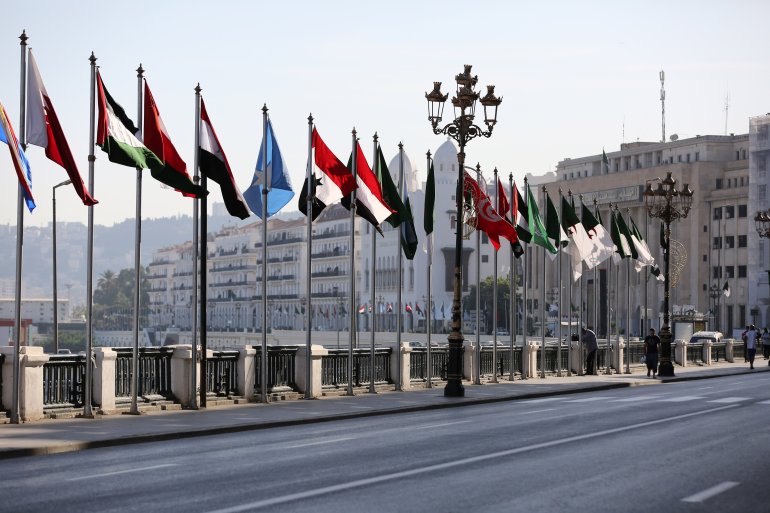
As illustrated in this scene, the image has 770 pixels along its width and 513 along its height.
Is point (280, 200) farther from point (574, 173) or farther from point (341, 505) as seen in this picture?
point (574, 173)

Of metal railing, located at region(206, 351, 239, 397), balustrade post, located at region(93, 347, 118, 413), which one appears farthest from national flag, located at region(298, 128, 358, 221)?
balustrade post, located at region(93, 347, 118, 413)

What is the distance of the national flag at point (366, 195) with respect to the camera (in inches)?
1431

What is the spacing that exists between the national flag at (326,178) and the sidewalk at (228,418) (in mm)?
4835

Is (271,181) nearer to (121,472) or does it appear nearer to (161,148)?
(161,148)

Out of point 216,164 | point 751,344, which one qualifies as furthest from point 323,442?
point 751,344

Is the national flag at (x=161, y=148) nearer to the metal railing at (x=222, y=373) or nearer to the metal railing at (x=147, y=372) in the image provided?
the metal railing at (x=147, y=372)

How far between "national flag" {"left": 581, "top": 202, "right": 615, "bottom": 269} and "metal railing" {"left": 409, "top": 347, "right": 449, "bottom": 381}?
8099mm

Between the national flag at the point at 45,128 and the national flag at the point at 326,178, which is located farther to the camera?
the national flag at the point at 326,178

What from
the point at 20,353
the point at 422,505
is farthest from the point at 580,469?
the point at 20,353

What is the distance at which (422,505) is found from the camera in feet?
48.0

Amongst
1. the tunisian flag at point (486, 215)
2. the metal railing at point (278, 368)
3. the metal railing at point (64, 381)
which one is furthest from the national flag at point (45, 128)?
the tunisian flag at point (486, 215)

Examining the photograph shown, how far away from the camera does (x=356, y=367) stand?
38875 mm

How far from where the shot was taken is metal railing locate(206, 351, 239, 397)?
1270 inches

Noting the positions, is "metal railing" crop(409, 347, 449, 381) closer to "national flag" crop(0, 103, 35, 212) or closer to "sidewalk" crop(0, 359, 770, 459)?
A: "sidewalk" crop(0, 359, 770, 459)
